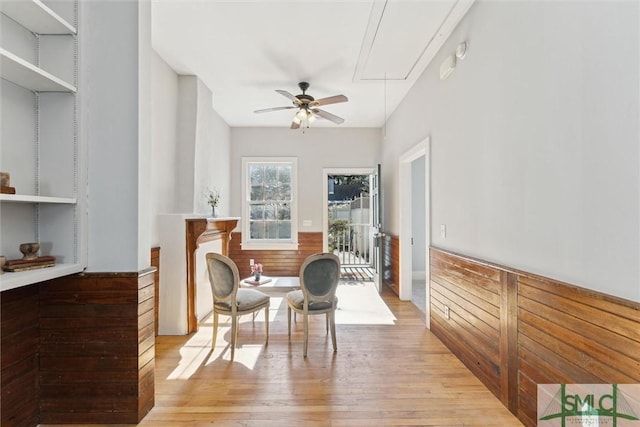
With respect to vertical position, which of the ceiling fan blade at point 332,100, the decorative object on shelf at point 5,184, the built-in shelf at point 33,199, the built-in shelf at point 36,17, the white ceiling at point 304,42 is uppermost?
the white ceiling at point 304,42

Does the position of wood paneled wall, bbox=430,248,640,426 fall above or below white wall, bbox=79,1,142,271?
below

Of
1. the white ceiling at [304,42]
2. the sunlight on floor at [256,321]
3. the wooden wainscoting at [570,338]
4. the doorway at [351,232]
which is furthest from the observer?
the doorway at [351,232]

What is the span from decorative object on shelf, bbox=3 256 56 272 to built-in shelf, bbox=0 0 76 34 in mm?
1305

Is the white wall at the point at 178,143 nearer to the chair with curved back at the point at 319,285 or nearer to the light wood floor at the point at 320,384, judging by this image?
the light wood floor at the point at 320,384

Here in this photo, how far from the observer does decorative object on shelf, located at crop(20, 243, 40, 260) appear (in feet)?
5.36

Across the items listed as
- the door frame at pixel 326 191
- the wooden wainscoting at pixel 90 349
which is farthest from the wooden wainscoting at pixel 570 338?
the door frame at pixel 326 191

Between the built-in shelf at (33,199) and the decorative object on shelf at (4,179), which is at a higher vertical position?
the decorative object on shelf at (4,179)

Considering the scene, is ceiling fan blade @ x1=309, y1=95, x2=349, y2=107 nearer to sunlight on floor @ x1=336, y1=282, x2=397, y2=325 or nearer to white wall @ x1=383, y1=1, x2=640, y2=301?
white wall @ x1=383, y1=1, x2=640, y2=301

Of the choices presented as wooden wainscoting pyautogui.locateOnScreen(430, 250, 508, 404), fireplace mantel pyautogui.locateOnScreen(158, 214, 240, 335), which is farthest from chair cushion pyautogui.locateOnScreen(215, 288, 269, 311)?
wooden wainscoting pyautogui.locateOnScreen(430, 250, 508, 404)

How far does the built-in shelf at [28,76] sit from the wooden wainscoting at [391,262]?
431 cm

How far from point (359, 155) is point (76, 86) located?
4.90m

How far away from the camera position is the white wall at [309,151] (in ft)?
19.9

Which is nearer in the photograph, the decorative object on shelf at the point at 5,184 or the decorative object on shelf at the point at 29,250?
the decorative object on shelf at the point at 5,184

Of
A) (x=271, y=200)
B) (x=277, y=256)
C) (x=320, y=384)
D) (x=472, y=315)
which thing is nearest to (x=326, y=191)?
(x=271, y=200)
